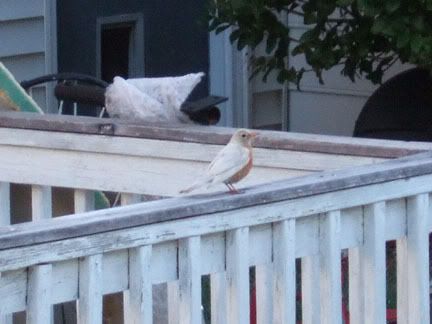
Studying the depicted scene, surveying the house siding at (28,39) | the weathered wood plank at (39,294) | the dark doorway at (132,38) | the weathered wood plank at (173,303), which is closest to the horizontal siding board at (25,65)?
the house siding at (28,39)

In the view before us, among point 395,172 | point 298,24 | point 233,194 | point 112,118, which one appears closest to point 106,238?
point 233,194

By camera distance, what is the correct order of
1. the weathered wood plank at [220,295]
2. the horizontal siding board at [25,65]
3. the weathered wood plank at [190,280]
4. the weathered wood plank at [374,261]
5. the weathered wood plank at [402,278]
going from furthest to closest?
the horizontal siding board at [25,65], the weathered wood plank at [402,278], the weathered wood plank at [374,261], the weathered wood plank at [220,295], the weathered wood plank at [190,280]

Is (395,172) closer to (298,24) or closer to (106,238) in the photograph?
(106,238)

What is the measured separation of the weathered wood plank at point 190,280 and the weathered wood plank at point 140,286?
0.09 metres

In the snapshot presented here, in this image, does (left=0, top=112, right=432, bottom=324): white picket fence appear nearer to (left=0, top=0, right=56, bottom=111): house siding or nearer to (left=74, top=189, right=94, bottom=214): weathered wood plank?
(left=74, top=189, right=94, bottom=214): weathered wood plank

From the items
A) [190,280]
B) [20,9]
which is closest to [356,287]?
[190,280]

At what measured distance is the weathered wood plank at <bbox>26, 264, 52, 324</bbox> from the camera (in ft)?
7.54

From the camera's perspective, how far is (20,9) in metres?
6.32

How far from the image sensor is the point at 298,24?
27.6 ft

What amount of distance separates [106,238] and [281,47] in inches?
172

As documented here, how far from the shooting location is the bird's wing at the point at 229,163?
2830 mm

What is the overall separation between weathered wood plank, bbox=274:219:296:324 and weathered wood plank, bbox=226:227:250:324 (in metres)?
0.10

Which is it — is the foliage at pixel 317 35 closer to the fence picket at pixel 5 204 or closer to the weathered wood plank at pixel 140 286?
the fence picket at pixel 5 204

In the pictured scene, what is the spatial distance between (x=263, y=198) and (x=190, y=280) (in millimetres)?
249
